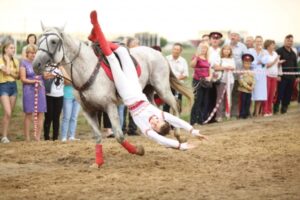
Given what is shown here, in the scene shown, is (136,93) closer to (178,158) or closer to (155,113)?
(155,113)

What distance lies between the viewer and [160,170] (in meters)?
8.50

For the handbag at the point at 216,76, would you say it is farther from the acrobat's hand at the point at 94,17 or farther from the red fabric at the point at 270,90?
the acrobat's hand at the point at 94,17

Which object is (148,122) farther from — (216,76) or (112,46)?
(216,76)

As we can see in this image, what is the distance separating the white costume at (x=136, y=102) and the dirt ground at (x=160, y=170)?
535 mm

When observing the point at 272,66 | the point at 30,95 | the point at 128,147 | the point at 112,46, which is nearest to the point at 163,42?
the point at 272,66

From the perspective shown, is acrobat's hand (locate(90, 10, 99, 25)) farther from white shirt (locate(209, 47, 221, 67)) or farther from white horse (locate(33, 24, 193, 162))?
white shirt (locate(209, 47, 221, 67))

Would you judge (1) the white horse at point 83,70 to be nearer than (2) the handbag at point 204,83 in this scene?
Yes

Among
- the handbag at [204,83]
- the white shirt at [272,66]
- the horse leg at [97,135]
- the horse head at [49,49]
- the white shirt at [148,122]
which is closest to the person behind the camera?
the white shirt at [148,122]

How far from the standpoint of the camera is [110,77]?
8.75m

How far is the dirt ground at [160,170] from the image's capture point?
705 cm

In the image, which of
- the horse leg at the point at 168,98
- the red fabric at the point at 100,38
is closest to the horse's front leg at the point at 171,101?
the horse leg at the point at 168,98

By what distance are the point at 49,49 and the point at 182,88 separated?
3.22m

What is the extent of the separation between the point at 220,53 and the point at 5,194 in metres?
8.45

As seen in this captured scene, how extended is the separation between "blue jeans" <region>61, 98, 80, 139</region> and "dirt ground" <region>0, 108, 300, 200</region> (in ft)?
2.72
